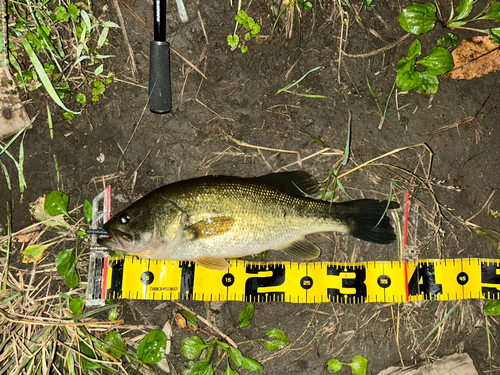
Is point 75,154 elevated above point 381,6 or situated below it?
below

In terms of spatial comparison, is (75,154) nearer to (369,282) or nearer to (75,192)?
(75,192)

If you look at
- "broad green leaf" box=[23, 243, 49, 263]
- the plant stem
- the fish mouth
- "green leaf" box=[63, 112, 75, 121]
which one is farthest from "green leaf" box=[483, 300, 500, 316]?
the plant stem

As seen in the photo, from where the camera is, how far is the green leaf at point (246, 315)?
142 inches

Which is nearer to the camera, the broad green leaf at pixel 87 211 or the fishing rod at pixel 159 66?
the fishing rod at pixel 159 66

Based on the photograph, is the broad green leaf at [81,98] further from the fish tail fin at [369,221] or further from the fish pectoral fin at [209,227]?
the fish tail fin at [369,221]

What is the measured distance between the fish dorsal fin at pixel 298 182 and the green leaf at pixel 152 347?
1.88 metres

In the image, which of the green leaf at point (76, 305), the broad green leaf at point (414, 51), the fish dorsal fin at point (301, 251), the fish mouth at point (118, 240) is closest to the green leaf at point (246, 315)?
the fish dorsal fin at point (301, 251)

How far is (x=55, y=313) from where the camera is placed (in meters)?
3.64

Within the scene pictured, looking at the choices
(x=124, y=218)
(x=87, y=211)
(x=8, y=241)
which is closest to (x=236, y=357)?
(x=124, y=218)

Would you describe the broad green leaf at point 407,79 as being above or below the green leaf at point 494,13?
below

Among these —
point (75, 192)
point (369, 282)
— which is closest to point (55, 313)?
point (75, 192)

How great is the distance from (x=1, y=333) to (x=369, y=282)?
12.2 feet

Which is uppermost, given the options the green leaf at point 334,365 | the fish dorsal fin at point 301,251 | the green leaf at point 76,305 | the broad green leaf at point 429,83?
the broad green leaf at point 429,83

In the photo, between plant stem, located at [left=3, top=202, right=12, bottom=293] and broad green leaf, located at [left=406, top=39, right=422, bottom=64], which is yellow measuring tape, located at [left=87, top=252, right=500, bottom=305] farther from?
broad green leaf, located at [left=406, top=39, right=422, bottom=64]
